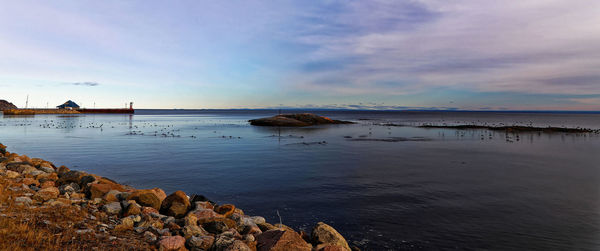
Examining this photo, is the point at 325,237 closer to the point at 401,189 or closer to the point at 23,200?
the point at 401,189

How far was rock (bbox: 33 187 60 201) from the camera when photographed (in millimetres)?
8139

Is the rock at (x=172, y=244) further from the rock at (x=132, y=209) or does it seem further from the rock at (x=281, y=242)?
the rock at (x=132, y=209)

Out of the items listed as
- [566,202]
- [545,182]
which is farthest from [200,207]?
[545,182]

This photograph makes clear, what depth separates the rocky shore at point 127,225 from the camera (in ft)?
18.5

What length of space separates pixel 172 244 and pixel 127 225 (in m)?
1.69

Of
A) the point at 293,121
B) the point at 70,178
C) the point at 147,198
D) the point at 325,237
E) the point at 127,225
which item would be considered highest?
the point at 293,121

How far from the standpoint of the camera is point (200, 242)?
6.02 metres

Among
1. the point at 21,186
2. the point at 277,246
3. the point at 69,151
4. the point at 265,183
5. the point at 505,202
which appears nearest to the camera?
the point at 277,246

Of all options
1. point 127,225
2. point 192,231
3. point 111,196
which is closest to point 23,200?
point 111,196

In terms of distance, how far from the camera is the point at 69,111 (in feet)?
471

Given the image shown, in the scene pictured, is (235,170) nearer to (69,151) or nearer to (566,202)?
(566,202)

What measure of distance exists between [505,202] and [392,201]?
4035mm

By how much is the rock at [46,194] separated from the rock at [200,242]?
516 centimetres

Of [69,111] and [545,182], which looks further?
[69,111]
